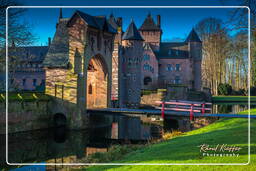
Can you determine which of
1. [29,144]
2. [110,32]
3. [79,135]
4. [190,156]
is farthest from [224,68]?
[190,156]

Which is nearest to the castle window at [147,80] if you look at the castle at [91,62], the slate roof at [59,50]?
the castle at [91,62]

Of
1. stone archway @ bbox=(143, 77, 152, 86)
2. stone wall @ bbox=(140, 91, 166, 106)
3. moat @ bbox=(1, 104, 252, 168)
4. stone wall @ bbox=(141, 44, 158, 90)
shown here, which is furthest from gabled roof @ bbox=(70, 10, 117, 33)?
stone archway @ bbox=(143, 77, 152, 86)

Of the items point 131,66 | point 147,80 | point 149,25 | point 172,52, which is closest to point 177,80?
point 172,52

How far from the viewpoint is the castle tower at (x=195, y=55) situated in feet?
165

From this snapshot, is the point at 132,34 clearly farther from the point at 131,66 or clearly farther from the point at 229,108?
the point at 229,108

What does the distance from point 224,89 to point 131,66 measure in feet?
63.1

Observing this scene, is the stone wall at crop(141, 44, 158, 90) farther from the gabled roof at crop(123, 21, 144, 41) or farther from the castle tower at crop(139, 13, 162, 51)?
the gabled roof at crop(123, 21, 144, 41)

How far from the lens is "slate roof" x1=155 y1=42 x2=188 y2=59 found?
2055 inches

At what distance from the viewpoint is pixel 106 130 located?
22.6 m

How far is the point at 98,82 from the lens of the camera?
26750 mm

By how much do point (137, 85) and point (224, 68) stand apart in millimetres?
15612

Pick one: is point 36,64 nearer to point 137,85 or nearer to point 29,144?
point 137,85

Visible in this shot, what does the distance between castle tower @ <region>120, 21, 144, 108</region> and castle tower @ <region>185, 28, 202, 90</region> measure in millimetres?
16370

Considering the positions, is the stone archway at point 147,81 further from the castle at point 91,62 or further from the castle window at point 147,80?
the castle at point 91,62
